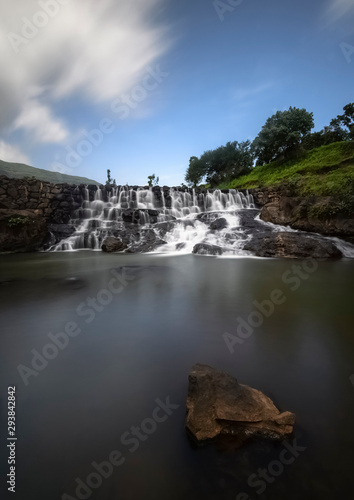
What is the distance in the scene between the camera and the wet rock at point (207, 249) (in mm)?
12462

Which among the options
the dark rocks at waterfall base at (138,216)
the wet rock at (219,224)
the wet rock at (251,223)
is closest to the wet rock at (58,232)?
the dark rocks at waterfall base at (138,216)

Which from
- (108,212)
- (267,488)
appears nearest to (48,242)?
(108,212)

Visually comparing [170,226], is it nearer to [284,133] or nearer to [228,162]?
[284,133]

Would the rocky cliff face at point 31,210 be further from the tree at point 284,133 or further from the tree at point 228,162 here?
the tree at point 228,162

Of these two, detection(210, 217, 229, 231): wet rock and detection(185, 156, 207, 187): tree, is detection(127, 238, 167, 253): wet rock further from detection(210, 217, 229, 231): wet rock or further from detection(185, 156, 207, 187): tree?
detection(185, 156, 207, 187): tree

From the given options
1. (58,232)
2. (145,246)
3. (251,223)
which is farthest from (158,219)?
(58,232)

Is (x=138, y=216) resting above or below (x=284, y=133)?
below

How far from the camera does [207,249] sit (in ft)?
41.7

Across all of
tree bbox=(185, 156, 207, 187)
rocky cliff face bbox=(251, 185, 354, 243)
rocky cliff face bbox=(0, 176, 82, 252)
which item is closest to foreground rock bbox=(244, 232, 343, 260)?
rocky cliff face bbox=(251, 185, 354, 243)

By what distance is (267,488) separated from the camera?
1398 millimetres

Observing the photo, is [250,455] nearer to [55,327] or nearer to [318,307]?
[55,327]

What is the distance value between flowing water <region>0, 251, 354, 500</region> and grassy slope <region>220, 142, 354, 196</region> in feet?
40.3

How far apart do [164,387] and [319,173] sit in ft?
76.3

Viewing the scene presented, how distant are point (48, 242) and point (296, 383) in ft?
58.4
